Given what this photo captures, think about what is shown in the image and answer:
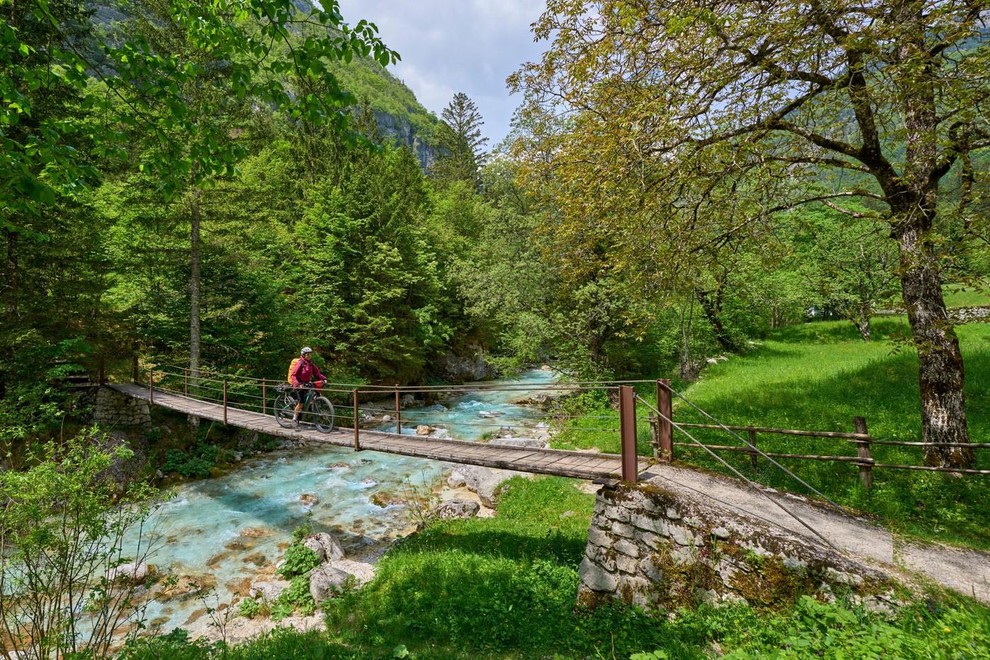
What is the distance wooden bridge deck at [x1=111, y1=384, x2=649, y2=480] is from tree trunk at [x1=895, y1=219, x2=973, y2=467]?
4.12 m

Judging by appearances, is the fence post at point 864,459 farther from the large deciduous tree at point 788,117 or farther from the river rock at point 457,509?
the river rock at point 457,509

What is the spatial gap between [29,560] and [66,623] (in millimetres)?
674

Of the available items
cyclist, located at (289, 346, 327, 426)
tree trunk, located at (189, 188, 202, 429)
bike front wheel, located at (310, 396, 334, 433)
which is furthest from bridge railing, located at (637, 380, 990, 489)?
tree trunk, located at (189, 188, 202, 429)

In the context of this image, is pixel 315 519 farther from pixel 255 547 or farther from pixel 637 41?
pixel 637 41

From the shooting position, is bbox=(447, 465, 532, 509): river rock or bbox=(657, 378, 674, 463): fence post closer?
bbox=(657, 378, 674, 463): fence post

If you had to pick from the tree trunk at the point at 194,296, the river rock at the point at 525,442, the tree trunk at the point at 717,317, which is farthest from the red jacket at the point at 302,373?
the tree trunk at the point at 717,317

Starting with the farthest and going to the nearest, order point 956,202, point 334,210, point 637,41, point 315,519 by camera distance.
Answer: point 334,210 → point 315,519 → point 637,41 → point 956,202

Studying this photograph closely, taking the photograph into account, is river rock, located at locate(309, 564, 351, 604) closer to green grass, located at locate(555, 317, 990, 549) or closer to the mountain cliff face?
green grass, located at locate(555, 317, 990, 549)

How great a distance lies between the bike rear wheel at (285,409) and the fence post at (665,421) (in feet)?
26.3

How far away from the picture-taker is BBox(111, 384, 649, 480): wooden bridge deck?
5.86m

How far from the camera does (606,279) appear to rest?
1423 centimetres

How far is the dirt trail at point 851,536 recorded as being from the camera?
3975 mm

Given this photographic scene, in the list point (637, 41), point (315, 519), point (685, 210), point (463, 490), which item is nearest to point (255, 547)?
point (315, 519)

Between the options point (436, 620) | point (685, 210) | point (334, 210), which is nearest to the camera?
point (436, 620)
